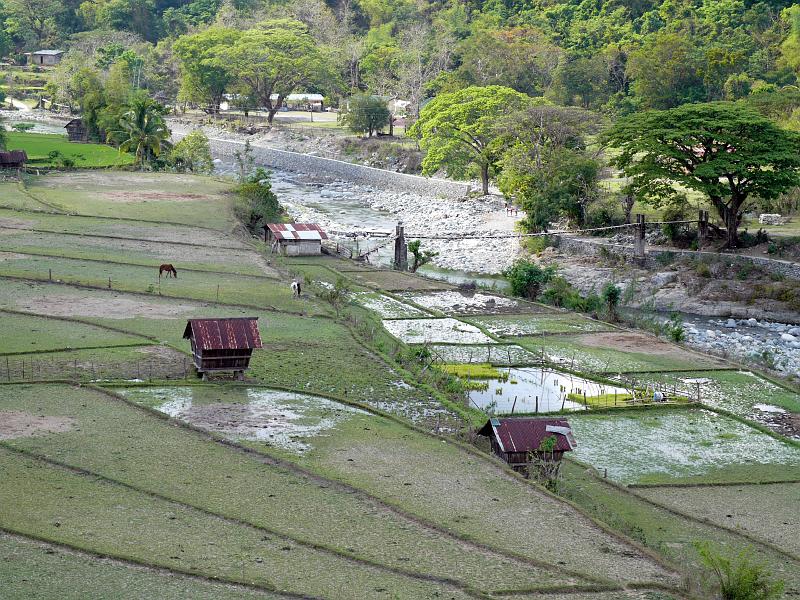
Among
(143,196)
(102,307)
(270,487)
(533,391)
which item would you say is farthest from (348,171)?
(270,487)

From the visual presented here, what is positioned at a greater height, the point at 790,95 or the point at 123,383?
the point at 790,95

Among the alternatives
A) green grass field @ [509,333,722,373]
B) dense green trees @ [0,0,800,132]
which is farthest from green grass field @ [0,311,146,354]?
dense green trees @ [0,0,800,132]

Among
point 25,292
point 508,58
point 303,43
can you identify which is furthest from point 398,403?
point 303,43

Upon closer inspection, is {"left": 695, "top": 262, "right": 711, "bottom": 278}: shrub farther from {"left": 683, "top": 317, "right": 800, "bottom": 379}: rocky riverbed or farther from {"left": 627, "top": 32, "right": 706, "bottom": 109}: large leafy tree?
{"left": 627, "top": 32, "right": 706, "bottom": 109}: large leafy tree

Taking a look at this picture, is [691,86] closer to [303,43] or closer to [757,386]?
[303,43]

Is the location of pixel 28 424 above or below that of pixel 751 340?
above

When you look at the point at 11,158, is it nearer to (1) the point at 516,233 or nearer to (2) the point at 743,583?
(1) the point at 516,233

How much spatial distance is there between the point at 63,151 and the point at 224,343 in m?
56.6

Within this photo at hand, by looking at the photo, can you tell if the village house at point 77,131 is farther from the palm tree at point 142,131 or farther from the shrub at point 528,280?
the shrub at point 528,280

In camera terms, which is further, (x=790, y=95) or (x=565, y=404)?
(x=790, y=95)

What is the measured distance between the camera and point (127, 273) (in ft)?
142

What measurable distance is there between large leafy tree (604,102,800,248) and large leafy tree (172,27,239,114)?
55.8 metres

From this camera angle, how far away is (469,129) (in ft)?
241

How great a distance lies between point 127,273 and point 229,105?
73571mm
